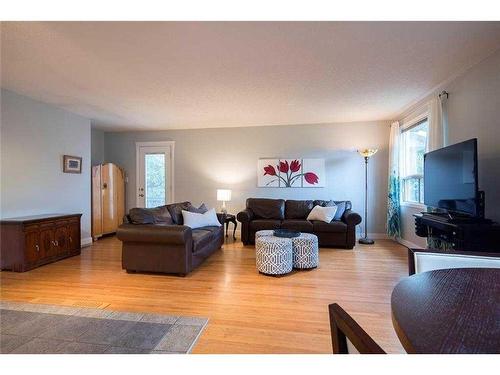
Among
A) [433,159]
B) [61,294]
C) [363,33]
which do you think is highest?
[363,33]

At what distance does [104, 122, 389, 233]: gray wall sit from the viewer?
17.9 feet

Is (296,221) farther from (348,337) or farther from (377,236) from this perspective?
(348,337)

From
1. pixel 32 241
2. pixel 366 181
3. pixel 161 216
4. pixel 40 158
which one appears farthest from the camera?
pixel 366 181

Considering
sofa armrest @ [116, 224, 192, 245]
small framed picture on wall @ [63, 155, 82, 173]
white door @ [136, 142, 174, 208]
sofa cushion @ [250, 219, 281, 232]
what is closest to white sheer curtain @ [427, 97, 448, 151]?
sofa cushion @ [250, 219, 281, 232]

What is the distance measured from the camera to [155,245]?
10.6 ft

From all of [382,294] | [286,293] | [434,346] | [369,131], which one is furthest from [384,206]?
[434,346]

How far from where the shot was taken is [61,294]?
2732 mm

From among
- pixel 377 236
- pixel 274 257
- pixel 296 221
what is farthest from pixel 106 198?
pixel 377 236

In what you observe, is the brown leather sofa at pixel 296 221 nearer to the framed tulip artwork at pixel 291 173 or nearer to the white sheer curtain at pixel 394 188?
the framed tulip artwork at pixel 291 173

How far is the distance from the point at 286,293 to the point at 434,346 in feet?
7.08

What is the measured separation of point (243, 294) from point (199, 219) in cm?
172

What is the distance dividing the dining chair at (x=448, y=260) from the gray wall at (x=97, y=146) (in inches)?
Result: 257
